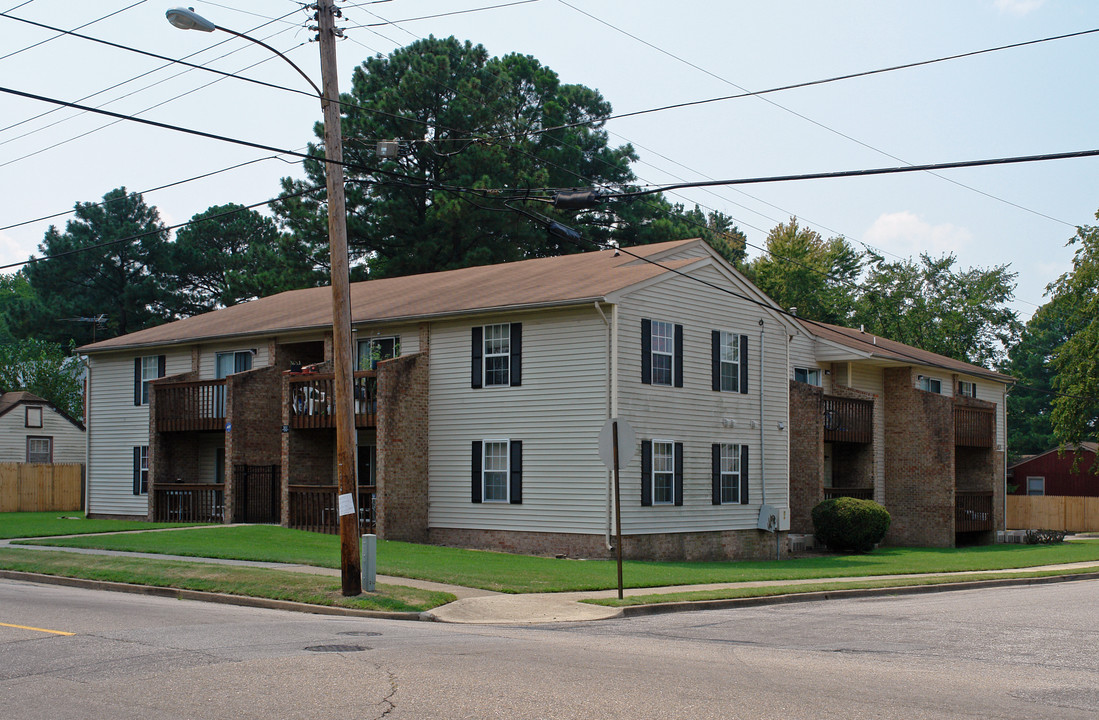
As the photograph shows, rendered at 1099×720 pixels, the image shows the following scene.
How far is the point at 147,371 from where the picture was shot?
36.7 meters

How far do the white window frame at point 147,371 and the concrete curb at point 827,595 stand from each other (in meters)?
24.1

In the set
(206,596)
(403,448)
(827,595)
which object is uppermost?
(403,448)

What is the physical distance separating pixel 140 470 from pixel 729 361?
64.5 ft

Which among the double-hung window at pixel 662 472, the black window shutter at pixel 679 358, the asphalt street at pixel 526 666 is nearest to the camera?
the asphalt street at pixel 526 666

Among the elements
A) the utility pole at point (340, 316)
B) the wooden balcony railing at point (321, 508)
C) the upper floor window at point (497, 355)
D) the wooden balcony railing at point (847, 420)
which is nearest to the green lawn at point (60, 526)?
the wooden balcony railing at point (321, 508)

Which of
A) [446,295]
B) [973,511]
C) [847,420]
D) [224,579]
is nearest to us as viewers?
[224,579]

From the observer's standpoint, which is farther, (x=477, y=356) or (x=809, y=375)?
(x=809, y=375)

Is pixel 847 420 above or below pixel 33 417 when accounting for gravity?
below

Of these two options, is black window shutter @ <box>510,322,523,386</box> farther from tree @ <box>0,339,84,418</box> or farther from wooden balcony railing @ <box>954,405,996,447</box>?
tree @ <box>0,339,84,418</box>

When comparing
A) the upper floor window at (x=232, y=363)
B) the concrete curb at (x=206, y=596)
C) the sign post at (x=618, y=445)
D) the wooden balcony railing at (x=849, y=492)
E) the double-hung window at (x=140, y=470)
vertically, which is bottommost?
the concrete curb at (x=206, y=596)

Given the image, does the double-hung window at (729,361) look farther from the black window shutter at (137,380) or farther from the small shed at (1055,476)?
the small shed at (1055,476)

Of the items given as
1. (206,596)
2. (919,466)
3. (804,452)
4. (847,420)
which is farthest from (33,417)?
(919,466)

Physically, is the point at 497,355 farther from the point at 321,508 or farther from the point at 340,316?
the point at 340,316

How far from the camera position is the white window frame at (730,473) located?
96.5 feet
